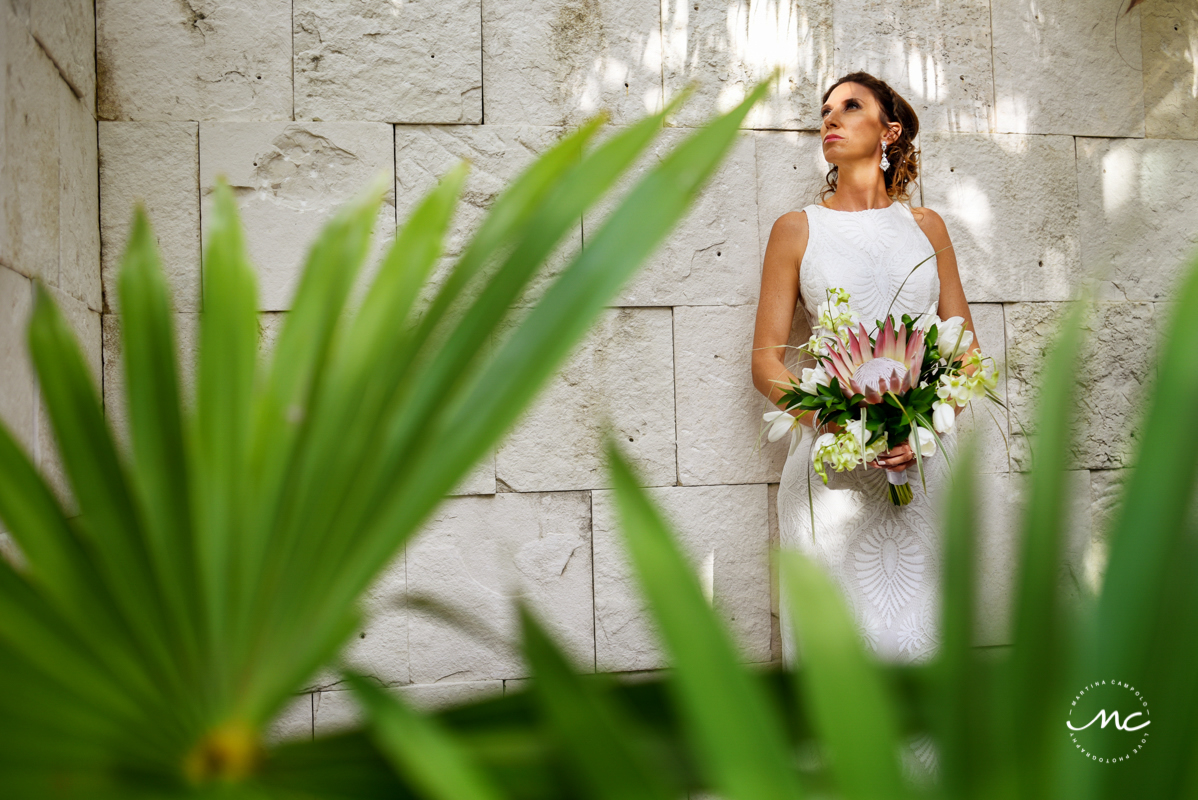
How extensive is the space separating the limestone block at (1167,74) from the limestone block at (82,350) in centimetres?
340

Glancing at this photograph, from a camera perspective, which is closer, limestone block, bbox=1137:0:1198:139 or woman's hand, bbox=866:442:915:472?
woman's hand, bbox=866:442:915:472

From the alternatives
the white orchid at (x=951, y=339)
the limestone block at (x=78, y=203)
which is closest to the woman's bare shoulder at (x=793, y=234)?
the white orchid at (x=951, y=339)

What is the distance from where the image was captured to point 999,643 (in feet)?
1.19

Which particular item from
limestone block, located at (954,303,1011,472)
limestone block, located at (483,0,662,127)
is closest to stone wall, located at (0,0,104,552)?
limestone block, located at (483,0,662,127)

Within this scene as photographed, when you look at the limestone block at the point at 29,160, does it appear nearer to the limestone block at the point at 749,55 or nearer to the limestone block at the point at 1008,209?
the limestone block at the point at 749,55

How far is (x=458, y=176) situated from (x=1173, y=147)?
3.14m

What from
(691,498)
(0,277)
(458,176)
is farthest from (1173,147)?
(0,277)

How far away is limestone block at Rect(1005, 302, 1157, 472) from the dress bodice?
22.0 inches

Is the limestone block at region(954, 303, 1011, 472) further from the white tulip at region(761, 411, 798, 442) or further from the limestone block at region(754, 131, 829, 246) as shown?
the white tulip at region(761, 411, 798, 442)

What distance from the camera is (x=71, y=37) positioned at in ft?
7.01

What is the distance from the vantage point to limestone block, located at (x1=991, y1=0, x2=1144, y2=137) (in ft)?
8.87

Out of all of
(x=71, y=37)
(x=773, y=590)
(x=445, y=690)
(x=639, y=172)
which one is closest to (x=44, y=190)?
(x=71, y=37)

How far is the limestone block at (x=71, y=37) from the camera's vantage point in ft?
6.39

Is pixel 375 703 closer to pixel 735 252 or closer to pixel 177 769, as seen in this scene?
pixel 177 769
